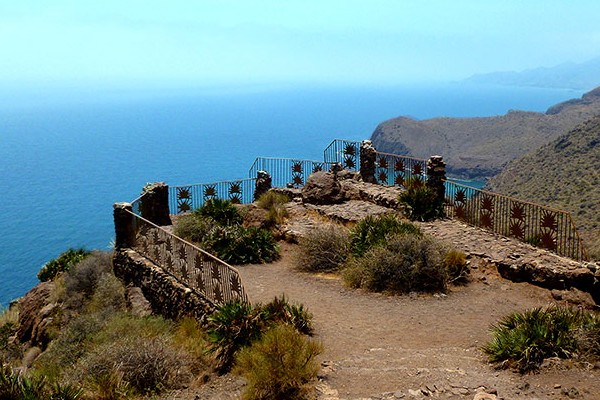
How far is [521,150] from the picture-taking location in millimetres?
101438

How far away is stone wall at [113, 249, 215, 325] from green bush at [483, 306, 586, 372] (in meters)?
5.20

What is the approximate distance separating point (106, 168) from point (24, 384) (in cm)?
12888

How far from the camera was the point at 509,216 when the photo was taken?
15258 mm

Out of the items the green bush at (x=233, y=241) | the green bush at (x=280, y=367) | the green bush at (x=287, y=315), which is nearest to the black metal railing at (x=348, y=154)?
the green bush at (x=233, y=241)

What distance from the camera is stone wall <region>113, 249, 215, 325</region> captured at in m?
11.9

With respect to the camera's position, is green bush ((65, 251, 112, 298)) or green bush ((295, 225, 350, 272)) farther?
green bush ((65, 251, 112, 298))

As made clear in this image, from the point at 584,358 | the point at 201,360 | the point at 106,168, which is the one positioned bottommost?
the point at 106,168

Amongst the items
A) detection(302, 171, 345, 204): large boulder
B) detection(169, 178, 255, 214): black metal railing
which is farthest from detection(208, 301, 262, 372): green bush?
detection(169, 178, 255, 214): black metal railing

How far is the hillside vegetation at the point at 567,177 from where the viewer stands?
41844 millimetres

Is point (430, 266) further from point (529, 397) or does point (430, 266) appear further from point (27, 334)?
point (27, 334)

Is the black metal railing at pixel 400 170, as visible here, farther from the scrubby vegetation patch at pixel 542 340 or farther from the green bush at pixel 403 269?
the scrubby vegetation patch at pixel 542 340

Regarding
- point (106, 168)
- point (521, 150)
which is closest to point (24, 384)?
point (521, 150)

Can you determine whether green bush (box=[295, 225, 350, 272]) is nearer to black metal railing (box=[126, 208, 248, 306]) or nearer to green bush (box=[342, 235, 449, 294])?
green bush (box=[342, 235, 449, 294])

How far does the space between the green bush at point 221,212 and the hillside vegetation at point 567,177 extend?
23.0 meters
